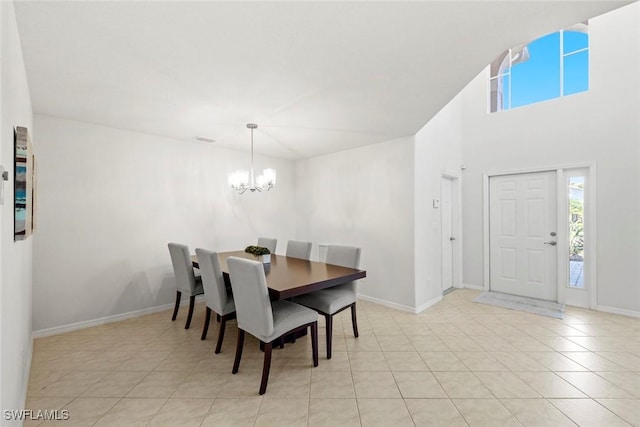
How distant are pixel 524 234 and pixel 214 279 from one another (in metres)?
4.35

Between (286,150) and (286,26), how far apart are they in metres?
2.99

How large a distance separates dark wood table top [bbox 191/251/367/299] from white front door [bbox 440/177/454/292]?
235 cm

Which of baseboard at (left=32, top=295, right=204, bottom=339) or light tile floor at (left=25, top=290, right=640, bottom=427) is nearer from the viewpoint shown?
light tile floor at (left=25, top=290, right=640, bottom=427)

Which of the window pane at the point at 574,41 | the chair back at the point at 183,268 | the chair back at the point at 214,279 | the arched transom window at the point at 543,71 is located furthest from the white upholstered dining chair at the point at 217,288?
the window pane at the point at 574,41

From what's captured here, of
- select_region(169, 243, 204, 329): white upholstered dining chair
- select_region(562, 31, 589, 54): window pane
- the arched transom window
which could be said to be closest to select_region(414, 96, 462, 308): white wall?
the arched transom window

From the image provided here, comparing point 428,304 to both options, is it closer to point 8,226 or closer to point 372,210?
point 372,210

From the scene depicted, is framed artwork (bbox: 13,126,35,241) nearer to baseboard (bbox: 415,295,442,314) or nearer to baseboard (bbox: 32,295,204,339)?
baseboard (bbox: 32,295,204,339)

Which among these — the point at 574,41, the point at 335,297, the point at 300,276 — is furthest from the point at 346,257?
the point at 574,41

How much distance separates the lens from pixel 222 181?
14.3ft

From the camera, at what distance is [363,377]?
2.24 m

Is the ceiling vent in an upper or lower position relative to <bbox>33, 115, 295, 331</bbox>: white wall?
upper

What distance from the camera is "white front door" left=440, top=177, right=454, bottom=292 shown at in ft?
14.9

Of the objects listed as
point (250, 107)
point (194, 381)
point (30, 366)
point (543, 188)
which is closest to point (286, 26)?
point (250, 107)

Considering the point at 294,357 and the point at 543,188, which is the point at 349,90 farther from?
the point at 543,188
